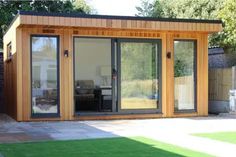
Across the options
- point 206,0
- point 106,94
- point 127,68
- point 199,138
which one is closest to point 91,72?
point 106,94

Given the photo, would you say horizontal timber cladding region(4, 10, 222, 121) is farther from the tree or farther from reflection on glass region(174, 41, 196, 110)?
Result: the tree

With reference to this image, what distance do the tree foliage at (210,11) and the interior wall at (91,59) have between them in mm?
4101

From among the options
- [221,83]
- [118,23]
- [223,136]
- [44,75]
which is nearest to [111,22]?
[118,23]

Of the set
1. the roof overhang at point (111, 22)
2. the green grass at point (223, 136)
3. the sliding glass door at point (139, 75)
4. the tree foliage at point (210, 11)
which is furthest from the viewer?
the sliding glass door at point (139, 75)

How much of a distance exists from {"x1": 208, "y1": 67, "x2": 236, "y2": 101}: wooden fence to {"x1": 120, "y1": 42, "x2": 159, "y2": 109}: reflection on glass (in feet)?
7.77

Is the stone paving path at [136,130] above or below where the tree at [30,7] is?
below

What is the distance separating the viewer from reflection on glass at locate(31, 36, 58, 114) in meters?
12.0

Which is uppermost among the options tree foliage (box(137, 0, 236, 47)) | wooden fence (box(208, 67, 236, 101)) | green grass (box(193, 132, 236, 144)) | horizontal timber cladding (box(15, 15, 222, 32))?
tree foliage (box(137, 0, 236, 47))

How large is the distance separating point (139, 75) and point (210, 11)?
5871 mm

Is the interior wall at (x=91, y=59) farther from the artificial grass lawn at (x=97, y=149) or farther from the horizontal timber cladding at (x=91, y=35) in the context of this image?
the artificial grass lawn at (x=97, y=149)

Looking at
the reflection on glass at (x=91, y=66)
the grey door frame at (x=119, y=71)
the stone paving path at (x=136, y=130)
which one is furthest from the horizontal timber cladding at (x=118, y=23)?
the reflection on glass at (x=91, y=66)

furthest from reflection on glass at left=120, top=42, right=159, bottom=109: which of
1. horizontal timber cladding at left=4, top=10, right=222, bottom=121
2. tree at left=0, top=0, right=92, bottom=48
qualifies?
tree at left=0, top=0, right=92, bottom=48

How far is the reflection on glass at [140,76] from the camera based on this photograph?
12906 mm

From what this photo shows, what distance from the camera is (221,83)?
46.7ft
